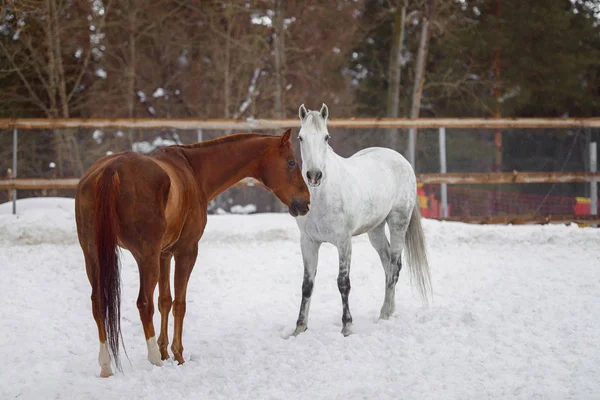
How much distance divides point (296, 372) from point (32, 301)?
3.34 metres

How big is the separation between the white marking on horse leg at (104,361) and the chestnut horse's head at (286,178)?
1.59 metres

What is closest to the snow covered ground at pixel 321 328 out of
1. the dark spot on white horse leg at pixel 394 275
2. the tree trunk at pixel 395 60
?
the dark spot on white horse leg at pixel 394 275

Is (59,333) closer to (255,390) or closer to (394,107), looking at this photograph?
(255,390)

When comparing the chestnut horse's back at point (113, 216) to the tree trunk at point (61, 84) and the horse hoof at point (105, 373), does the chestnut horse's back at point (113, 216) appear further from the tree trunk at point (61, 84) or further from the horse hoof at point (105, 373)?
the tree trunk at point (61, 84)

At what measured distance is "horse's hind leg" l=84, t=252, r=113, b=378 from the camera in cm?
379

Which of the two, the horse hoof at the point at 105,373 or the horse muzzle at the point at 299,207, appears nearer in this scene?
the horse hoof at the point at 105,373

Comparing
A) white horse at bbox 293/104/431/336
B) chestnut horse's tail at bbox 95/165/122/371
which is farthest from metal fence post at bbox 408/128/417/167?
chestnut horse's tail at bbox 95/165/122/371

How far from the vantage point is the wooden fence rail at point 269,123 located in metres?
9.98

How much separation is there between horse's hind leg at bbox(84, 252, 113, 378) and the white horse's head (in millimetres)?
1661

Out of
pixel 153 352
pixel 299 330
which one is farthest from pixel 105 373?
pixel 299 330

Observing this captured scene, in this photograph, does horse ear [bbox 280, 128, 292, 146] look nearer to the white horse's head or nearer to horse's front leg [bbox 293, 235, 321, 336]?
the white horse's head

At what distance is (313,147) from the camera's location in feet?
15.3

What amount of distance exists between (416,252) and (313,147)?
1881 mm

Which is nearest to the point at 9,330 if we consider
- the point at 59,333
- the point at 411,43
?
the point at 59,333
